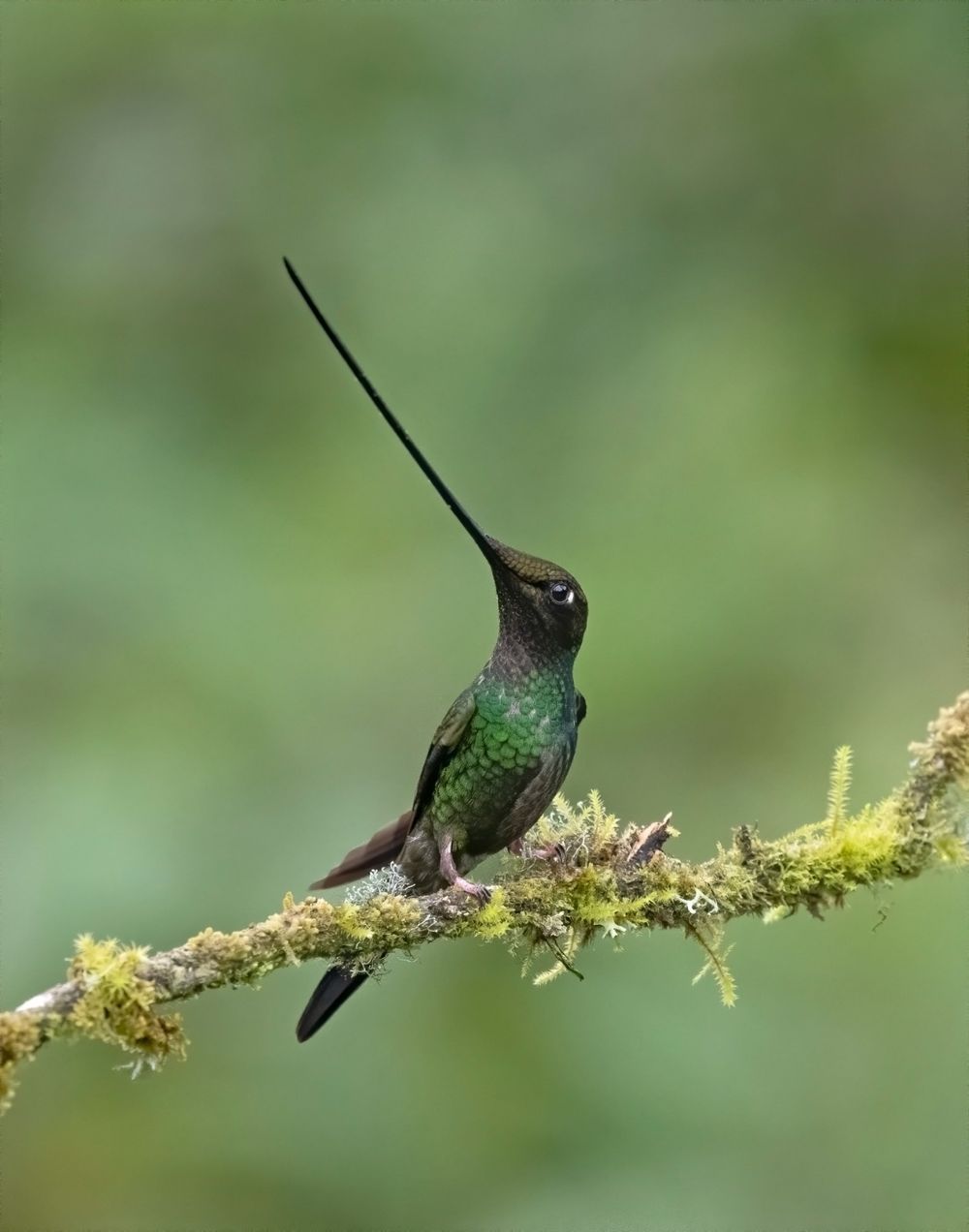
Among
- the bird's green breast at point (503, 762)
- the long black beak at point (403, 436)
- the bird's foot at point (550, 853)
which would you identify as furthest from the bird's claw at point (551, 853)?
the long black beak at point (403, 436)

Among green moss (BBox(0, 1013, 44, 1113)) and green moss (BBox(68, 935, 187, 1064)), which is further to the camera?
green moss (BBox(68, 935, 187, 1064))

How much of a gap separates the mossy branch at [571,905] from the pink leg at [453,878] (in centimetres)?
3

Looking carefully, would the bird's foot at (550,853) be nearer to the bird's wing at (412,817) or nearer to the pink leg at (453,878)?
the pink leg at (453,878)

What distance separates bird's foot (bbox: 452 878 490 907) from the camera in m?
2.85

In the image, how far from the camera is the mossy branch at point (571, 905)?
7.25ft

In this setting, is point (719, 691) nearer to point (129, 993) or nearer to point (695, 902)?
point (695, 902)

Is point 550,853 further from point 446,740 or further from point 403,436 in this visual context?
point 403,436

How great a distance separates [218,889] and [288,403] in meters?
3.55

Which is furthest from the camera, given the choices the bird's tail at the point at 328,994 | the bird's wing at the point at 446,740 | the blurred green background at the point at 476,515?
the blurred green background at the point at 476,515

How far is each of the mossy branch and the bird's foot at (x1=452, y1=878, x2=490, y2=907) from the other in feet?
0.08

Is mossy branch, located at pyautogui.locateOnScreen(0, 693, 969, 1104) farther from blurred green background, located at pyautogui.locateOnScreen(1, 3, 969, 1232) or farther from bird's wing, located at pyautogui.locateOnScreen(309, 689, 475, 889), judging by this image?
blurred green background, located at pyautogui.locateOnScreen(1, 3, 969, 1232)

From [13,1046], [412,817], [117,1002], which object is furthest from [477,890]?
[13,1046]

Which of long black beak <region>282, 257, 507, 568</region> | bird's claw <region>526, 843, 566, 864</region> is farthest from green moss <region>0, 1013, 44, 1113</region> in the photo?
long black beak <region>282, 257, 507, 568</region>

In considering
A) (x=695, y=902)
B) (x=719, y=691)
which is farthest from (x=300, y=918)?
(x=719, y=691)
